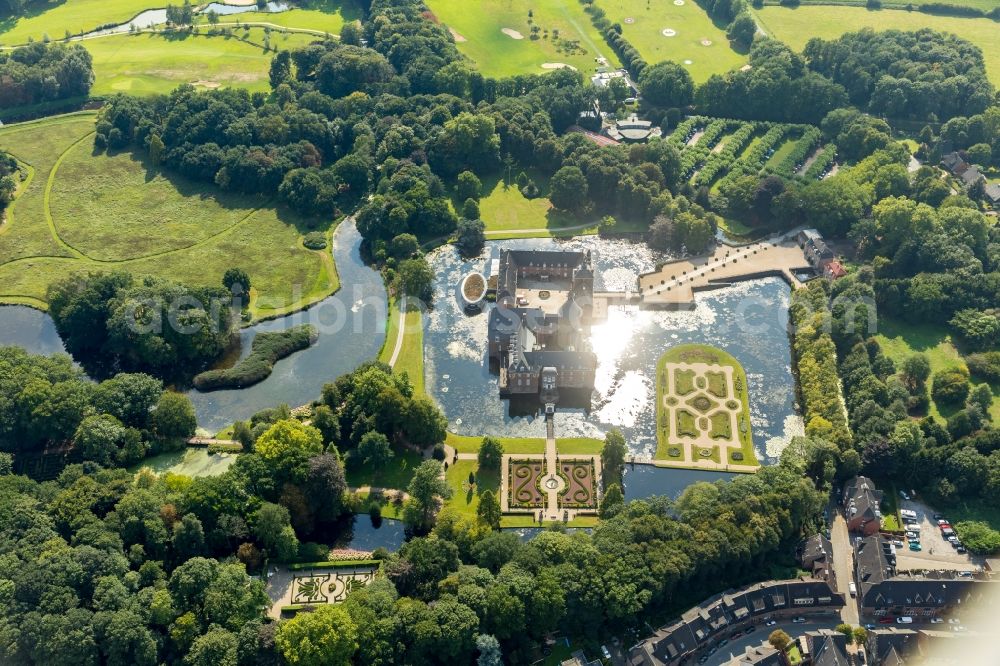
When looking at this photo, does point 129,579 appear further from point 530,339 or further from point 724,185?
point 724,185

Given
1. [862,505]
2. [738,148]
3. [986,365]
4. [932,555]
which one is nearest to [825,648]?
[862,505]

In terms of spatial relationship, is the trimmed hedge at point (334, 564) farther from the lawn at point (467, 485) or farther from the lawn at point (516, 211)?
the lawn at point (516, 211)

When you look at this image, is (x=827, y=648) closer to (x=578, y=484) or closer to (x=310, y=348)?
(x=578, y=484)

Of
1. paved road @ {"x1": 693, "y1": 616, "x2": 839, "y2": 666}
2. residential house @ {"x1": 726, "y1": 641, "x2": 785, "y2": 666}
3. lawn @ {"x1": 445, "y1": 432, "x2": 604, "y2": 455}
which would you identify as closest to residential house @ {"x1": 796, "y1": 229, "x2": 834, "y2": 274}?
lawn @ {"x1": 445, "y1": 432, "x2": 604, "y2": 455}

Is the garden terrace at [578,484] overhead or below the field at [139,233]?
below

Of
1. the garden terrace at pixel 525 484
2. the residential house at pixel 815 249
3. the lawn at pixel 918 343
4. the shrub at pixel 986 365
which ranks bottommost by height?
the garden terrace at pixel 525 484

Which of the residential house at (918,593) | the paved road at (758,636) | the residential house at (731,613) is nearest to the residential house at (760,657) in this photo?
the paved road at (758,636)

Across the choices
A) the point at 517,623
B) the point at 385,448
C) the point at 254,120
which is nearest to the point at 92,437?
the point at 385,448
